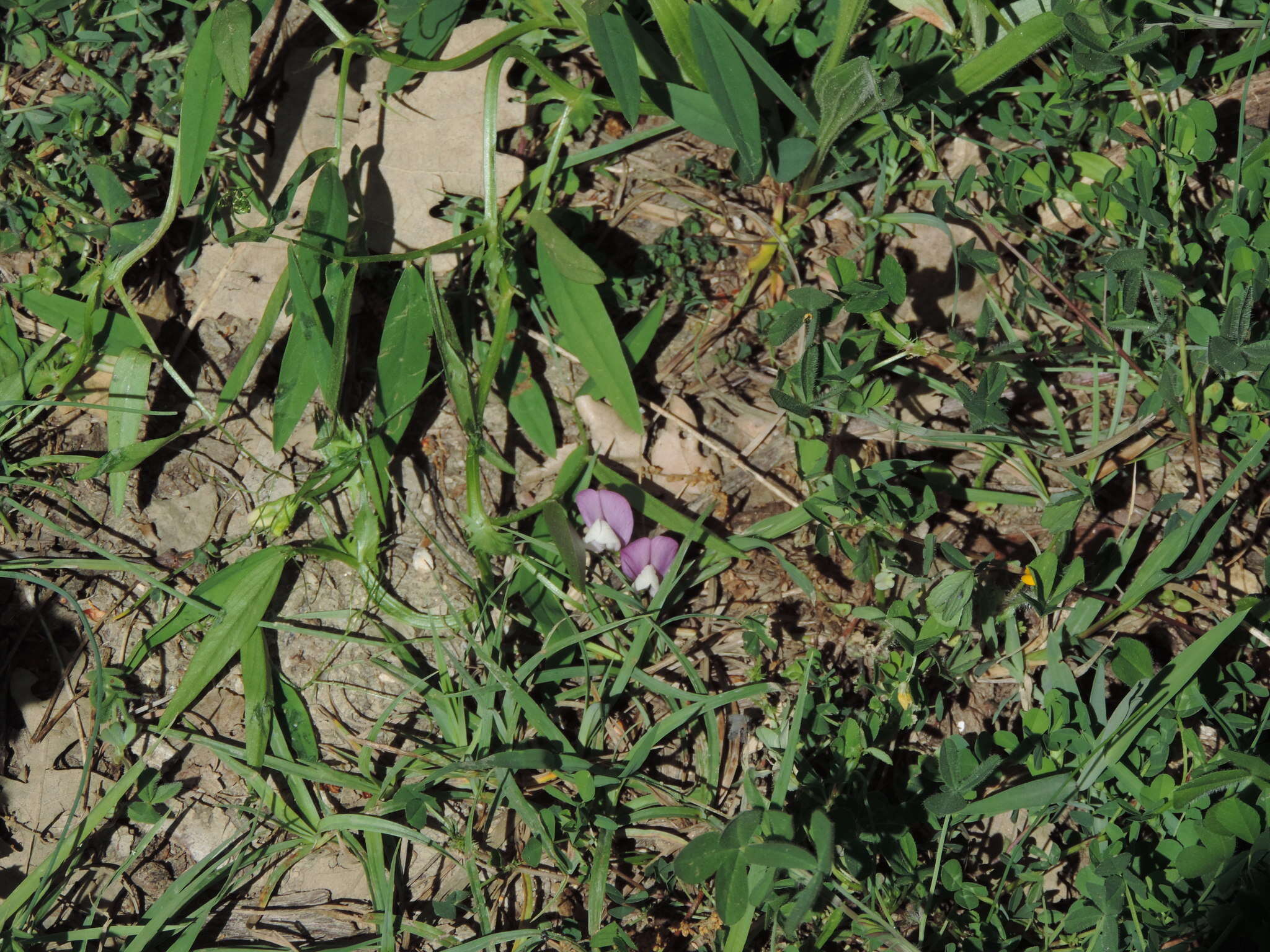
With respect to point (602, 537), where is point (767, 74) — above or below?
above

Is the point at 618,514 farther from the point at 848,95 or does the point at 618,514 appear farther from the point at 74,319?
the point at 74,319

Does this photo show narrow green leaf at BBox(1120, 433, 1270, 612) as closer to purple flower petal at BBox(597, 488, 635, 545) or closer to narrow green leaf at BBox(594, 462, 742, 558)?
narrow green leaf at BBox(594, 462, 742, 558)

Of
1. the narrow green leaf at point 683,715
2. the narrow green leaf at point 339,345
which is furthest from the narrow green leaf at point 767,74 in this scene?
the narrow green leaf at point 683,715

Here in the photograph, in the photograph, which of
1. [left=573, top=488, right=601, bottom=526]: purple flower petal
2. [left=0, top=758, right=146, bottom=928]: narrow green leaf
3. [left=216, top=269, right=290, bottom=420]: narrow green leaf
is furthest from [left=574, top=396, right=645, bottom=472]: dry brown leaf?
[left=0, top=758, right=146, bottom=928]: narrow green leaf

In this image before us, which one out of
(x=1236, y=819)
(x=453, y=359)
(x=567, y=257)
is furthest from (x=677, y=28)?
(x=1236, y=819)

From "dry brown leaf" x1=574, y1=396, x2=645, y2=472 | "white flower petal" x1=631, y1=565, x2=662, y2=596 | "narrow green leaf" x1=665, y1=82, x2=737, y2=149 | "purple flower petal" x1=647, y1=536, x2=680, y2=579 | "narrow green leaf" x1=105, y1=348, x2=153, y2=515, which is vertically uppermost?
"narrow green leaf" x1=665, y1=82, x2=737, y2=149

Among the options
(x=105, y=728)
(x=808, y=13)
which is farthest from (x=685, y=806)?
(x=808, y=13)
